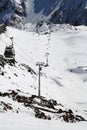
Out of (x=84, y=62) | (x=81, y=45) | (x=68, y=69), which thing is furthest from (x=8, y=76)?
(x=81, y=45)

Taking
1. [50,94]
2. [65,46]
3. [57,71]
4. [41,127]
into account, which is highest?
[65,46]

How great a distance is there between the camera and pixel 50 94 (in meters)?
63.9

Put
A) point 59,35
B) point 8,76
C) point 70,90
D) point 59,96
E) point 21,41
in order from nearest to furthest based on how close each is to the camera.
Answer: point 8,76
point 59,96
point 70,90
point 21,41
point 59,35

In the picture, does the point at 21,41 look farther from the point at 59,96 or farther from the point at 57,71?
the point at 59,96

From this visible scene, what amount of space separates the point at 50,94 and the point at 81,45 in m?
76.5

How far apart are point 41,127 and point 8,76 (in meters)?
37.5

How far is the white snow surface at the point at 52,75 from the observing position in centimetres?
2525

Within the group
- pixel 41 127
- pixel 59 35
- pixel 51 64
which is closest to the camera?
pixel 41 127

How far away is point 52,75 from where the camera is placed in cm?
9362

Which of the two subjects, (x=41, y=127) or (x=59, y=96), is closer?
(x=41, y=127)

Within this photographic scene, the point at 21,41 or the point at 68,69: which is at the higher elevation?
the point at 21,41

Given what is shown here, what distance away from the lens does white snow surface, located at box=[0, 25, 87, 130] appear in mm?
25250

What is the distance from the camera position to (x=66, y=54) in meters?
128

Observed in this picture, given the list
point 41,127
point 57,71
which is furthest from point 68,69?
point 41,127
